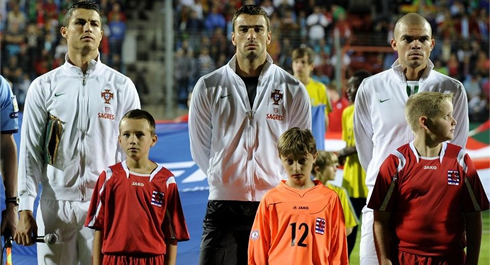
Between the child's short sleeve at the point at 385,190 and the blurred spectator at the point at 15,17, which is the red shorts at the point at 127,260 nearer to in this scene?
the child's short sleeve at the point at 385,190

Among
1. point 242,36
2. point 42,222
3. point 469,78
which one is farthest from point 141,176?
point 469,78

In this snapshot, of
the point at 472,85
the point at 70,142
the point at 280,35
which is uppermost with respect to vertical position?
the point at 280,35

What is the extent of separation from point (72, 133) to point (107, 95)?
32cm

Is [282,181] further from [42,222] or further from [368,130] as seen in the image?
[42,222]

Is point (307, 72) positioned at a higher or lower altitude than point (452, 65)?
lower

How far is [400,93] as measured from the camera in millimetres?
4871

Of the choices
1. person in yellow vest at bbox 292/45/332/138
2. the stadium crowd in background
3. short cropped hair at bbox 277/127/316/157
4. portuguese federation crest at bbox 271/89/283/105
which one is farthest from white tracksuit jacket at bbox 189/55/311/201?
the stadium crowd in background

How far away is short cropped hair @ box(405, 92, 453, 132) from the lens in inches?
167

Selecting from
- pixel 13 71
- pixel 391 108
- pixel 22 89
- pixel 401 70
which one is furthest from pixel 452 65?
pixel 391 108

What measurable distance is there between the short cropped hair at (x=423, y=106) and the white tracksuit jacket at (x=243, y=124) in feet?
2.39

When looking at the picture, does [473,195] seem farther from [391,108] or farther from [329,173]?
[329,173]

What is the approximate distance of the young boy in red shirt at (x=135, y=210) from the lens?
4.43 meters

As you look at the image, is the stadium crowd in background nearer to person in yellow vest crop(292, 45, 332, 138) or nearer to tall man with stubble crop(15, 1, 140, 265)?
person in yellow vest crop(292, 45, 332, 138)

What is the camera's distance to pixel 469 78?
60.8 ft
